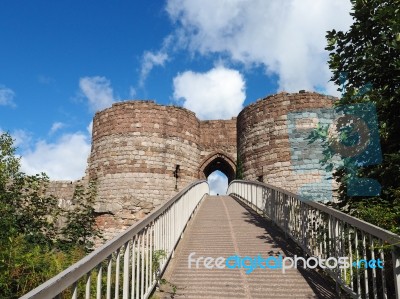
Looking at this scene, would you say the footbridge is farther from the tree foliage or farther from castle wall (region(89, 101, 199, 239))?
castle wall (region(89, 101, 199, 239))

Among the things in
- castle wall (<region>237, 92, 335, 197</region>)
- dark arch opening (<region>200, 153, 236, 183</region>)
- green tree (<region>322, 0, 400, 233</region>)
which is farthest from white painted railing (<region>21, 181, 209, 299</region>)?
dark arch opening (<region>200, 153, 236, 183</region>)

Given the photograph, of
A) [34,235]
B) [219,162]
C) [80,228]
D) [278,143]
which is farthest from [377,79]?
[219,162]

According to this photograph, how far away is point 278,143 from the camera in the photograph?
68.3 feet

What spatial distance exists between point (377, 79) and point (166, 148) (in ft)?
58.7

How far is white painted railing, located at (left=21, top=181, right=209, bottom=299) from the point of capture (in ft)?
8.32

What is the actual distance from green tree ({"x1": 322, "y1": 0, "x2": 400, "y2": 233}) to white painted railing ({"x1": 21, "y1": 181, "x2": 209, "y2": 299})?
2.91 metres

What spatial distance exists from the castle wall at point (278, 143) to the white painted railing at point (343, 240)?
11.2m

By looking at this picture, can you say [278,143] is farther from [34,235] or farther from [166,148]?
[34,235]

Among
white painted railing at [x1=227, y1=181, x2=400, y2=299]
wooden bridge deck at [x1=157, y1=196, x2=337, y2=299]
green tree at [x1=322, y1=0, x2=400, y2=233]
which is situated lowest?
wooden bridge deck at [x1=157, y1=196, x2=337, y2=299]

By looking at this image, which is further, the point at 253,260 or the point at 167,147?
the point at 167,147

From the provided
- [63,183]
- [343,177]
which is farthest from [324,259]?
[63,183]

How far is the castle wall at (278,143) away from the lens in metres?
20.1

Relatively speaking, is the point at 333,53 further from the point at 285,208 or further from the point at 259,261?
the point at 259,261

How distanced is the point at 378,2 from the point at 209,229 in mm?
5486
